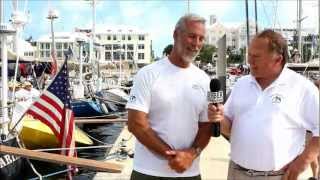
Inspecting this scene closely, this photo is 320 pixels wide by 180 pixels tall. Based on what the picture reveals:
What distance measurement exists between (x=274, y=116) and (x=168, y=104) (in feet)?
2.11

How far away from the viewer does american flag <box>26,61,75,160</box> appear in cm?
721

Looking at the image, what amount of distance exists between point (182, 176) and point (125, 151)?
19.8ft

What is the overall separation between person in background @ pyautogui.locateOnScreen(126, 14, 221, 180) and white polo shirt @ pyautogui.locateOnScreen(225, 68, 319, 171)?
0.27 metres

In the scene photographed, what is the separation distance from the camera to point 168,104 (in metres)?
3.34

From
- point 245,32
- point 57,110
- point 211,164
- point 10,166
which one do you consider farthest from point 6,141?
point 245,32

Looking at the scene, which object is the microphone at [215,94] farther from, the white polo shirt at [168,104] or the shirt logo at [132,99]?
the shirt logo at [132,99]

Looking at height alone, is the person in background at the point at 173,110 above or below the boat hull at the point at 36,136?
above

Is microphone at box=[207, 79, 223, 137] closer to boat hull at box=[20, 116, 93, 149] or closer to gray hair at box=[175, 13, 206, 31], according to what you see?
gray hair at box=[175, 13, 206, 31]

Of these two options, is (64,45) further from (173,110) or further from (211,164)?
(173,110)

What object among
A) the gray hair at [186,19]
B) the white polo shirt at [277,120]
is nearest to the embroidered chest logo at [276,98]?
the white polo shirt at [277,120]

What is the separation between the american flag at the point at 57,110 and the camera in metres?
7.21

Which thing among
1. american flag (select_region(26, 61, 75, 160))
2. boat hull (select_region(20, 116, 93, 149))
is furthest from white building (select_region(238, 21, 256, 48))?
boat hull (select_region(20, 116, 93, 149))

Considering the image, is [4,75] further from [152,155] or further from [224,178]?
[152,155]

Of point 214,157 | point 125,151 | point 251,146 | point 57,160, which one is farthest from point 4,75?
point 251,146
